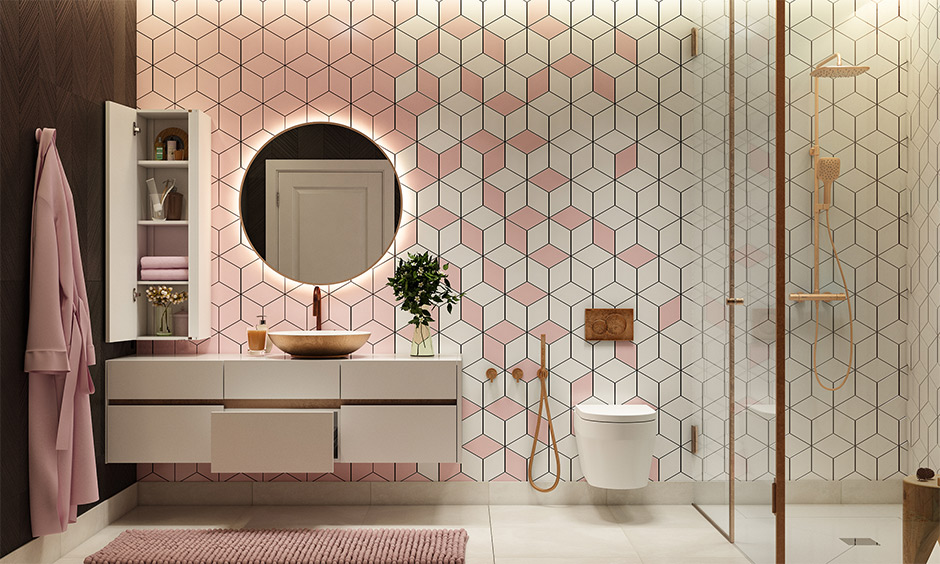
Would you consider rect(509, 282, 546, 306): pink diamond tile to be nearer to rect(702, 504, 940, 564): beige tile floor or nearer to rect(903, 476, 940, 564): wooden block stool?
rect(702, 504, 940, 564): beige tile floor

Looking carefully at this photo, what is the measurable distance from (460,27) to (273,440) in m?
2.14

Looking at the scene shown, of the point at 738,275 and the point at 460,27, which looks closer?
the point at 738,275

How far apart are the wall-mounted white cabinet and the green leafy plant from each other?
36.6 inches

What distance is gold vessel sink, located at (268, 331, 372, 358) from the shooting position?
3.17m

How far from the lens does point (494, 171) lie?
3.54m

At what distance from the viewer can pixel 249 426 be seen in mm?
3062

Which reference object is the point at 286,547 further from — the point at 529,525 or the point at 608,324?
the point at 608,324

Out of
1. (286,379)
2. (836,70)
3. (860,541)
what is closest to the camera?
(860,541)

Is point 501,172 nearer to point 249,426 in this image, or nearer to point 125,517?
point 249,426

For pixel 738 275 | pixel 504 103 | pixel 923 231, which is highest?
pixel 504 103

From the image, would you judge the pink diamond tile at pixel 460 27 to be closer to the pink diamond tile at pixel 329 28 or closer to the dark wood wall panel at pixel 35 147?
the pink diamond tile at pixel 329 28

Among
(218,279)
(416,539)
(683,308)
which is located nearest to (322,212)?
(218,279)

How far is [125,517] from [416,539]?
55.3 inches

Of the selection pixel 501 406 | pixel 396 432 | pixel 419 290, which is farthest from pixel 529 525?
pixel 419 290
